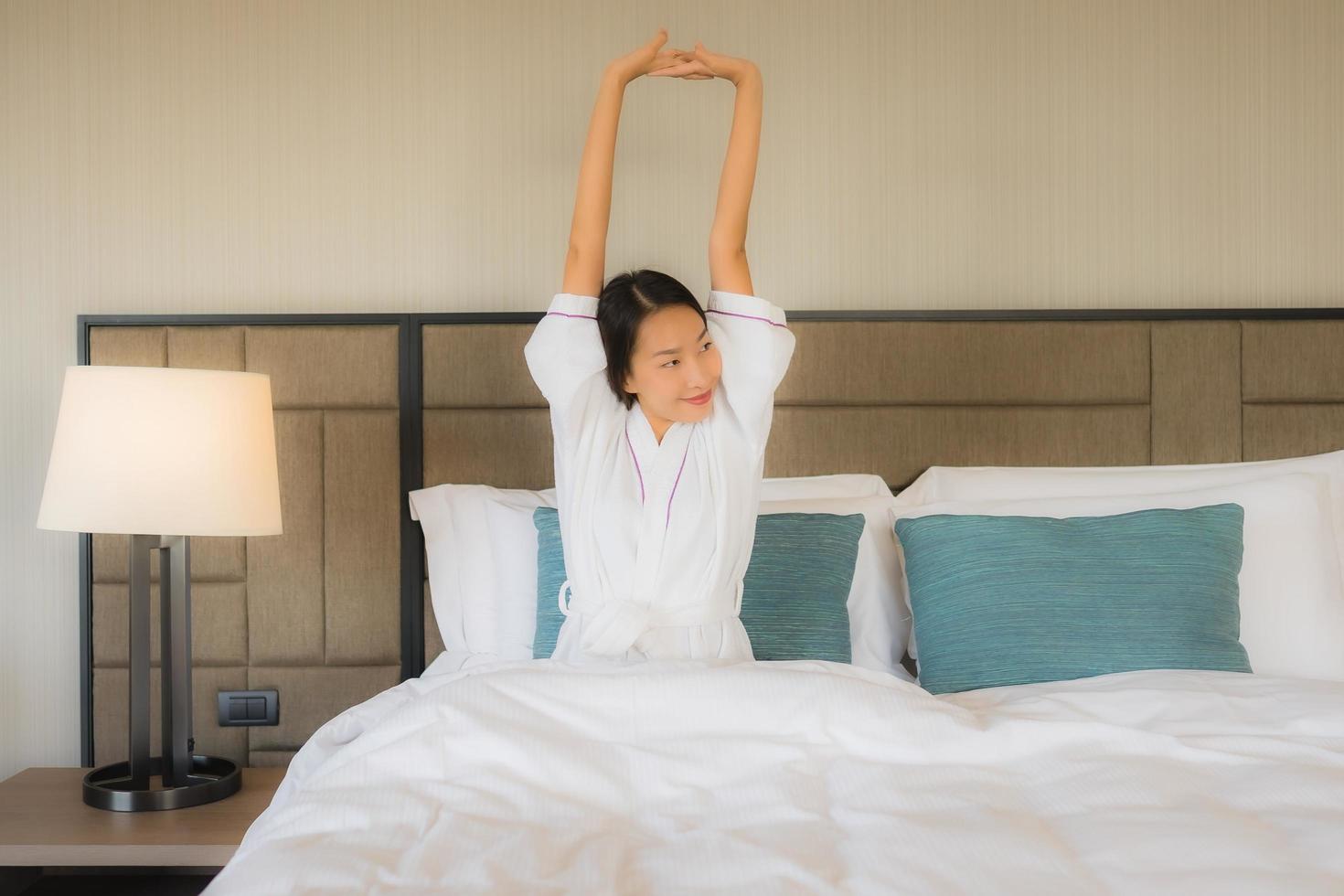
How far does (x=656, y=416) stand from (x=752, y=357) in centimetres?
19

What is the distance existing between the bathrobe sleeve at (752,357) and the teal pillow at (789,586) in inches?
11.5

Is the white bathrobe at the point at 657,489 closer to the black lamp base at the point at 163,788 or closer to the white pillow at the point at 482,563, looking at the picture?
the white pillow at the point at 482,563

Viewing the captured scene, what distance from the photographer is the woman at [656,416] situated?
1.79m

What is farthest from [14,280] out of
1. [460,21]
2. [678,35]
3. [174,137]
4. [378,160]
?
[678,35]

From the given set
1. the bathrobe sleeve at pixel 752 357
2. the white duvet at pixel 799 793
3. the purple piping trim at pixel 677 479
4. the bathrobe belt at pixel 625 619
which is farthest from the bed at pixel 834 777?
the bathrobe sleeve at pixel 752 357

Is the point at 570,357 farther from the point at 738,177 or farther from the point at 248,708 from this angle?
the point at 248,708

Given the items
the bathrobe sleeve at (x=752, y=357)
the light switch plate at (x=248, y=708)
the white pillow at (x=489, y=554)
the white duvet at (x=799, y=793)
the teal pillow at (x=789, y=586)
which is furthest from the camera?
the light switch plate at (x=248, y=708)

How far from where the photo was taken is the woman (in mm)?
1789

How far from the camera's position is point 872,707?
1337mm

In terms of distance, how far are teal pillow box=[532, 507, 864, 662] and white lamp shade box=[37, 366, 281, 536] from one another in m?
0.56

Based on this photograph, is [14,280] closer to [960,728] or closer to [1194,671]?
[960,728]

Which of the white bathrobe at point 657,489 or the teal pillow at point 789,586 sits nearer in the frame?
the white bathrobe at point 657,489

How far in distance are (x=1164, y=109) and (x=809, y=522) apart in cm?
135

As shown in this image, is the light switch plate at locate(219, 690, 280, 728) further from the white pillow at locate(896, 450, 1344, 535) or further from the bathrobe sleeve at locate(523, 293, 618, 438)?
the white pillow at locate(896, 450, 1344, 535)
